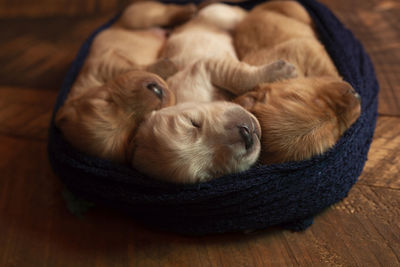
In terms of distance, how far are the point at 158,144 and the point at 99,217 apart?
42 cm

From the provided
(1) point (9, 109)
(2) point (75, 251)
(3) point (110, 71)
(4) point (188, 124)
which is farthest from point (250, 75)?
(1) point (9, 109)

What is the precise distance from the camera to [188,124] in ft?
3.67

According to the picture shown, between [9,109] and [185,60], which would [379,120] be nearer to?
[185,60]

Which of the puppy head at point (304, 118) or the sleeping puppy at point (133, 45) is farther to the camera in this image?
the sleeping puppy at point (133, 45)

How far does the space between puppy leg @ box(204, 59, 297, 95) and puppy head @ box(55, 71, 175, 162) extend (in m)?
0.24

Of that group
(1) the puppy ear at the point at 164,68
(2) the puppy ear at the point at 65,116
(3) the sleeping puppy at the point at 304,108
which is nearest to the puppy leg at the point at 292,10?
(3) the sleeping puppy at the point at 304,108

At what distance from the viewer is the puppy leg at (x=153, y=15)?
1.95 meters

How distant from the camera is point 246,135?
3.48 ft

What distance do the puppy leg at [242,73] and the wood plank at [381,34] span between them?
1.68ft

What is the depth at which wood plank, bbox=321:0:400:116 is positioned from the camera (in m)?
1.60

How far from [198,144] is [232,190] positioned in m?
0.16

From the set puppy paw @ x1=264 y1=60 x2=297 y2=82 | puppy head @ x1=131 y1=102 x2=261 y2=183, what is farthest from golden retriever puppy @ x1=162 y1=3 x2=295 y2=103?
puppy head @ x1=131 y1=102 x2=261 y2=183

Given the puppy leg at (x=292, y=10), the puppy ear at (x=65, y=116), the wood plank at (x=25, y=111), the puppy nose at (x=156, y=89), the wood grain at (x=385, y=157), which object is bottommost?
the wood plank at (x=25, y=111)

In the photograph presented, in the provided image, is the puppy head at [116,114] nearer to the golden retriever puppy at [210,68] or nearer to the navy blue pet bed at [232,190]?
the navy blue pet bed at [232,190]
